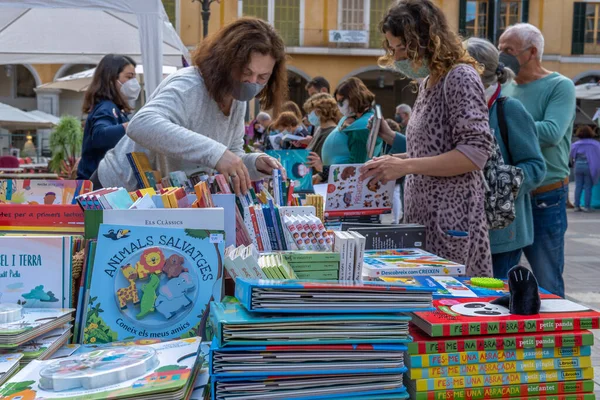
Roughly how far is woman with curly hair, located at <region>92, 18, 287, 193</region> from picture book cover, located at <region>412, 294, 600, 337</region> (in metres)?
0.80

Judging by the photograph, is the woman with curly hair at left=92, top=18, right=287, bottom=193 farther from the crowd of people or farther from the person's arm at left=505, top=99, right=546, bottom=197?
the person's arm at left=505, top=99, right=546, bottom=197

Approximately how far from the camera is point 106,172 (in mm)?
2656

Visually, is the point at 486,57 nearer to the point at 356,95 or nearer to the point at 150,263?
the point at 356,95

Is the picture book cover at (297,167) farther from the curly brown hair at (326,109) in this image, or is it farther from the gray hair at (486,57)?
the gray hair at (486,57)

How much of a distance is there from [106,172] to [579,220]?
1062 centimetres

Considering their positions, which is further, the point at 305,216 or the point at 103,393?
the point at 305,216

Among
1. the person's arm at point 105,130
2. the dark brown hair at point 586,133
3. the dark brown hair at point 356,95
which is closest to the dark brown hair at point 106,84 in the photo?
the person's arm at point 105,130

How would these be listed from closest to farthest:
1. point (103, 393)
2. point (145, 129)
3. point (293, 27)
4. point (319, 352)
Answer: point (103, 393) → point (319, 352) → point (145, 129) → point (293, 27)

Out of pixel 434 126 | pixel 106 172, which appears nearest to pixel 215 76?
pixel 106 172

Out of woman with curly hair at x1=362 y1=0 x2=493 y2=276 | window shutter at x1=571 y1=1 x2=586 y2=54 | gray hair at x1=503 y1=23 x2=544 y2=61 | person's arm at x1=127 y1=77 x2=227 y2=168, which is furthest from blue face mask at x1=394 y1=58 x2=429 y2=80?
window shutter at x1=571 y1=1 x2=586 y2=54

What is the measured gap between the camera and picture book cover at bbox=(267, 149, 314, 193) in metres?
4.18

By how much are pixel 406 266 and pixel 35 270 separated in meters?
1.07

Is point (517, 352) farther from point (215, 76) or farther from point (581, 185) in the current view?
point (581, 185)

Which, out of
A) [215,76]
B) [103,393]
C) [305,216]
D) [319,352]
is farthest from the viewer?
[215,76]
